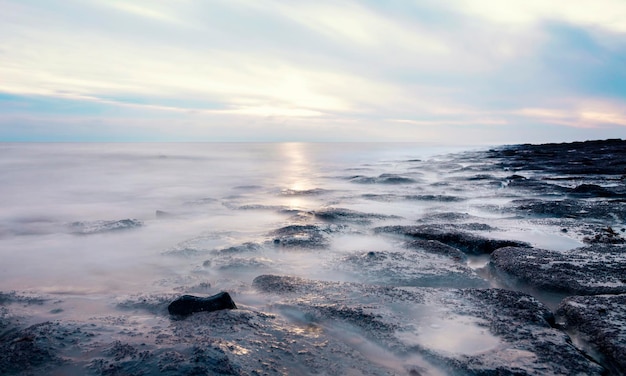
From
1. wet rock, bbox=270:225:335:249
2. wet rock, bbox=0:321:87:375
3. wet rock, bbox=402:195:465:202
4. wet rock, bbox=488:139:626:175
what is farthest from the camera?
wet rock, bbox=488:139:626:175

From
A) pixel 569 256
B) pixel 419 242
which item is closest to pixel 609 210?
pixel 569 256

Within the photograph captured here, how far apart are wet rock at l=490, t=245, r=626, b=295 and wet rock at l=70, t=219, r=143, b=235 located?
642cm

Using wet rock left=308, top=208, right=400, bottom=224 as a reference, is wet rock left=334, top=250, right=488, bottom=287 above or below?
above

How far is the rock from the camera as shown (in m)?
3.48

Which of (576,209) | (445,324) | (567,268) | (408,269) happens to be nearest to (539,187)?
(576,209)

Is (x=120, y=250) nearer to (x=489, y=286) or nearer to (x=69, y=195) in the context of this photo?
(x=489, y=286)

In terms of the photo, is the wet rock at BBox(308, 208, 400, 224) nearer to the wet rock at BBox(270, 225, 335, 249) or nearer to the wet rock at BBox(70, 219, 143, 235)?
the wet rock at BBox(270, 225, 335, 249)

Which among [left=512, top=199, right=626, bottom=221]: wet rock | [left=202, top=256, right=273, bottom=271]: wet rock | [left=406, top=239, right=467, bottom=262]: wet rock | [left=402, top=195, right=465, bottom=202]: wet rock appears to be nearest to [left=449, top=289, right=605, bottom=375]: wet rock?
[left=406, top=239, right=467, bottom=262]: wet rock

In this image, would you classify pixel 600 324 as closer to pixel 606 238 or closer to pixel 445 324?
pixel 445 324

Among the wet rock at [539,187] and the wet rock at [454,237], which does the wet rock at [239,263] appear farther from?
the wet rock at [539,187]

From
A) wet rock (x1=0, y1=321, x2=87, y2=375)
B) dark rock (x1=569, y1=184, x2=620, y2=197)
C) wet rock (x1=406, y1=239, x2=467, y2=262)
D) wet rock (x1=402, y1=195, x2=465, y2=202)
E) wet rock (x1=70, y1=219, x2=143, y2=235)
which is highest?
dark rock (x1=569, y1=184, x2=620, y2=197)

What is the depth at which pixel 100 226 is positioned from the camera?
789 cm

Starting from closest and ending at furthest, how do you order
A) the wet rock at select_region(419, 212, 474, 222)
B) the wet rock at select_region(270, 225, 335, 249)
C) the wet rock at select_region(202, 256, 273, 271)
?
1. the wet rock at select_region(202, 256, 273, 271)
2. the wet rock at select_region(270, 225, 335, 249)
3. the wet rock at select_region(419, 212, 474, 222)

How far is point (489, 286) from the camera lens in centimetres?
444
